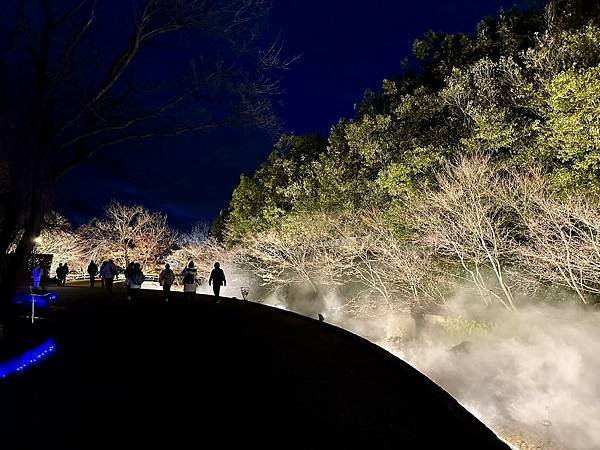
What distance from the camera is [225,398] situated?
14.8 feet

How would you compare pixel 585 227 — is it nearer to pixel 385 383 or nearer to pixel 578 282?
pixel 578 282

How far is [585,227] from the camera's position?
11070 millimetres

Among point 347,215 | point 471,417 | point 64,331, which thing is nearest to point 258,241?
point 347,215

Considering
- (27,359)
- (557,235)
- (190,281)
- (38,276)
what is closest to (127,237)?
(38,276)

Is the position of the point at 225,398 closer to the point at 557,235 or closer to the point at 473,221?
the point at 473,221

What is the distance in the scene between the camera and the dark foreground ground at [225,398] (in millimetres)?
3561

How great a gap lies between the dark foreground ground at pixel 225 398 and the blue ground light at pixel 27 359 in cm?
16

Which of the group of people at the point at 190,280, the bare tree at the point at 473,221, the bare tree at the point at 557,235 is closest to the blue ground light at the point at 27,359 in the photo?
the group of people at the point at 190,280

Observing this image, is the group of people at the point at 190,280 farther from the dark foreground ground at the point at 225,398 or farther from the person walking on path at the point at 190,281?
the dark foreground ground at the point at 225,398

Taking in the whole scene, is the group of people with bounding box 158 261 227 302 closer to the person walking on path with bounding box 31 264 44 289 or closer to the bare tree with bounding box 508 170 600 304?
the person walking on path with bounding box 31 264 44 289

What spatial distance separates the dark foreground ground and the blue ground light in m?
0.16

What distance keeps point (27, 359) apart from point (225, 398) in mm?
3232

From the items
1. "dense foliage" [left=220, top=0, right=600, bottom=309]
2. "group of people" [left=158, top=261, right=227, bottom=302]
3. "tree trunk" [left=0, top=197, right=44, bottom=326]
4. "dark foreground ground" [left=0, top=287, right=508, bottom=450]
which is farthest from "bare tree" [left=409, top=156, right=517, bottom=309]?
"tree trunk" [left=0, top=197, right=44, bottom=326]

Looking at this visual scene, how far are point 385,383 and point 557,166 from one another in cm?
812
